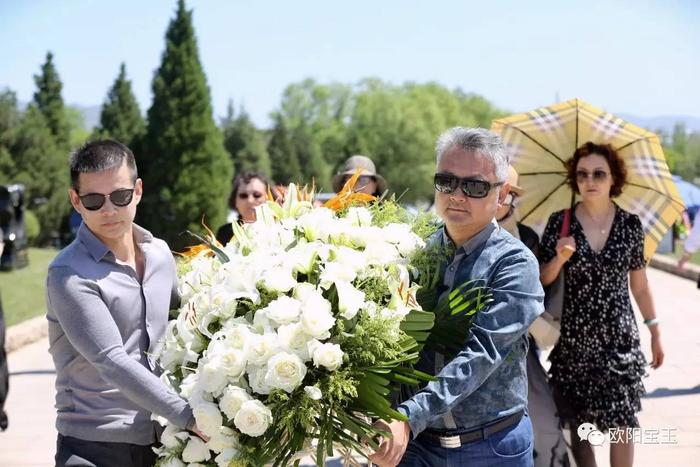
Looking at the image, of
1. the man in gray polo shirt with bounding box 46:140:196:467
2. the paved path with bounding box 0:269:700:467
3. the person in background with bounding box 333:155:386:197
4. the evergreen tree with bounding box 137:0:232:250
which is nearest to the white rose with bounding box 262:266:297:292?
the man in gray polo shirt with bounding box 46:140:196:467

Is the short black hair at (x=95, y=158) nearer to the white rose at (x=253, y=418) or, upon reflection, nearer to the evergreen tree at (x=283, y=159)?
the white rose at (x=253, y=418)

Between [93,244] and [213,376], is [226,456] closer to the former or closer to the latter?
[213,376]

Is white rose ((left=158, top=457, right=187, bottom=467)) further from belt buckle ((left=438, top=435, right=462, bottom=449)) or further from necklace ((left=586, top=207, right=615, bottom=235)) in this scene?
necklace ((left=586, top=207, right=615, bottom=235))

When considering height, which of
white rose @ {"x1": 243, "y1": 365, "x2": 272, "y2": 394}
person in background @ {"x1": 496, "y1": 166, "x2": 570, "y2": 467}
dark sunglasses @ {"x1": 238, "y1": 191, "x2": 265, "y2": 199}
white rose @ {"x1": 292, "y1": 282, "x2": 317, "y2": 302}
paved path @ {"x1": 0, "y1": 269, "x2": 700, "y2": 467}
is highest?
white rose @ {"x1": 292, "y1": 282, "x2": 317, "y2": 302}

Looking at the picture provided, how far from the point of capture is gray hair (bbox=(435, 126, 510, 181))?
2832 millimetres

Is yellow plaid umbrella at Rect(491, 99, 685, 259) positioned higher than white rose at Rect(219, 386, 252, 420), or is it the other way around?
yellow plaid umbrella at Rect(491, 99, 685, 259)

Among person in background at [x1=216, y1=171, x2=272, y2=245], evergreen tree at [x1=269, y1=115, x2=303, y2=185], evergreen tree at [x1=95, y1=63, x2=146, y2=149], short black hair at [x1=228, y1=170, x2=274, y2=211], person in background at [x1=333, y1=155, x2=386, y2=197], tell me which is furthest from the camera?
evergreen tree at [x1=269, y1=115, x2=303, y2=185]

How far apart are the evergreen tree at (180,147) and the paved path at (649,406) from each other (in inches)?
789

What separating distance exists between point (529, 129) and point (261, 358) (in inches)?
121

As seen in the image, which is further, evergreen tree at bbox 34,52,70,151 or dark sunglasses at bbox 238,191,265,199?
evergreen tree at bbox 34,52,70,151

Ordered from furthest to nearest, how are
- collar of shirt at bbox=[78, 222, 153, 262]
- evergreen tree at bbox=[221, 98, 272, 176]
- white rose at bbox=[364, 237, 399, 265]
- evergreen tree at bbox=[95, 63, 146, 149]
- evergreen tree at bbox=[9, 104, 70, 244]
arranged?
1. evergreen tree at bbox=[221, 98, 272, 176]
2. evergreen tree at bbox=[95, 63, 146, 149]
3. evergreen tree at bbox=[9, 104, 70, 244]
4. collar of shirt at bbox=[78, 222, 153, 262]
5. white rose at bbox=[364, 237, 399, 265]

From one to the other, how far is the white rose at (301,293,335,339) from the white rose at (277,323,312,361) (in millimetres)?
20

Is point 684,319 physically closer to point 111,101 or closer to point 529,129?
point 529,129

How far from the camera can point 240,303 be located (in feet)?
8.51
